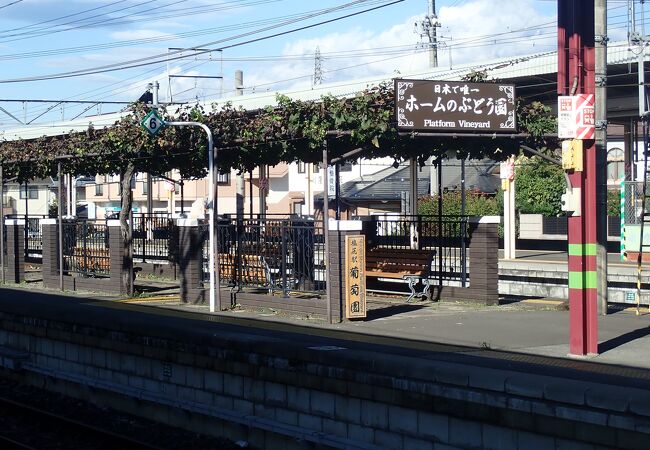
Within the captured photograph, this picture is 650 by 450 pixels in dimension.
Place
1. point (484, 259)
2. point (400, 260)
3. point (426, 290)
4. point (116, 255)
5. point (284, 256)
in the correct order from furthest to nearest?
point (116, 255), point (400, 260), point (426, 290), point (484, 259), point (284, 256)

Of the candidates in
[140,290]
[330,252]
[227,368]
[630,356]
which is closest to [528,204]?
[140,290]

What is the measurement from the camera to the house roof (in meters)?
48.1

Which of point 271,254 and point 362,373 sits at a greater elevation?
point 271,254

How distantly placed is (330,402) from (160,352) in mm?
3329

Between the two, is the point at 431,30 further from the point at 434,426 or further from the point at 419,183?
the point at 434,426

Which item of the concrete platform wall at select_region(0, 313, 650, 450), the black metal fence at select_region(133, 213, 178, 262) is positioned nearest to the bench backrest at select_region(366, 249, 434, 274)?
the black metal fence at select_region(133, 213, 178, 262)

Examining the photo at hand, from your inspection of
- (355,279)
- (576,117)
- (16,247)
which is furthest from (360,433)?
(16,247)

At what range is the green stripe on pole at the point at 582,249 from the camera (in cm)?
1218

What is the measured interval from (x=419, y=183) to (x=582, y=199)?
37.5m

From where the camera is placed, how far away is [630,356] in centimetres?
1241

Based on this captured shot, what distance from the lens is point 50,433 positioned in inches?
458

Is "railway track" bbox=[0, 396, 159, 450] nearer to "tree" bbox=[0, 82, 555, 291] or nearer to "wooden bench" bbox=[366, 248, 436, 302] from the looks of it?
"tree" bbox=[0, 82, 555, 291]

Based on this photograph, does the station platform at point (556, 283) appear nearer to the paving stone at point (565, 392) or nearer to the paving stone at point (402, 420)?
the paving stone at point (402, 420)

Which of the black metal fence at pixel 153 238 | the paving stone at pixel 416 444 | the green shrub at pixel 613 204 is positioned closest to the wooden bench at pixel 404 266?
the black metal fence at pixel 153 238
